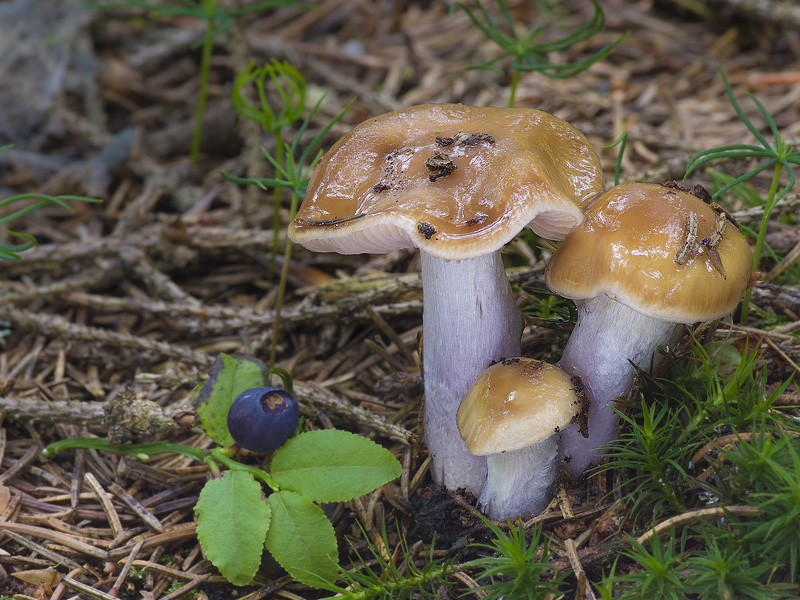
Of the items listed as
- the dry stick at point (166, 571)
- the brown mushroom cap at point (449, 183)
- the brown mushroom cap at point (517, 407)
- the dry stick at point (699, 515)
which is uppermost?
the brown mushroom cap at point (449, 183)

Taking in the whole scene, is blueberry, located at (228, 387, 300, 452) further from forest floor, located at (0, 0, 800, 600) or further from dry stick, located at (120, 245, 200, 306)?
dry stick, located at (120, 245, 200, 306)

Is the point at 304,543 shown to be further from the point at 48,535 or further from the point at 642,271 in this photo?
the point at 642,271

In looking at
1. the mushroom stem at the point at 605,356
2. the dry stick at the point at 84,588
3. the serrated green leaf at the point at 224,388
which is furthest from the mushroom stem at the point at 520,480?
the dry stick at the point at 84,588

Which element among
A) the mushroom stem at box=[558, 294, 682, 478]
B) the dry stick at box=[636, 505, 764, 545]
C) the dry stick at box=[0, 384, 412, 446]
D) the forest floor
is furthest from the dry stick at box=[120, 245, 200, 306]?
the dry stick at box=[636, 505, 764, 545]

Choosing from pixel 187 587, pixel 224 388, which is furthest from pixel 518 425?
pixel 187 587

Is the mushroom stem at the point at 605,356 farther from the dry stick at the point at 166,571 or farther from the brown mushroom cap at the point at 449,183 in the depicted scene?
the dry stick at the point at 166,571
